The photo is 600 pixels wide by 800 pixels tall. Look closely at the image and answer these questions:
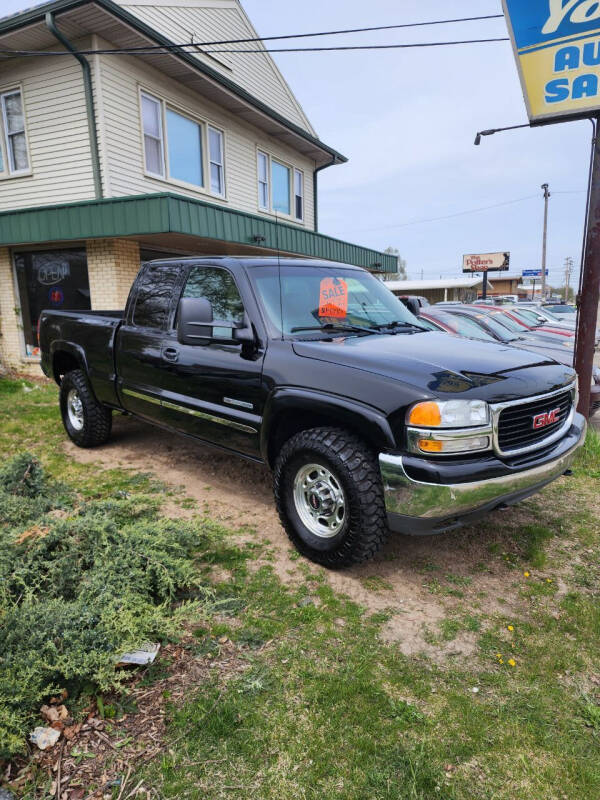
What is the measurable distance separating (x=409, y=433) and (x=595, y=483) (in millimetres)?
3187

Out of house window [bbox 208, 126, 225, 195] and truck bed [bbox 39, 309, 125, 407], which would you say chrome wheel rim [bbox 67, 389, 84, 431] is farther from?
house window [bbox 208, 126, 225, 195]

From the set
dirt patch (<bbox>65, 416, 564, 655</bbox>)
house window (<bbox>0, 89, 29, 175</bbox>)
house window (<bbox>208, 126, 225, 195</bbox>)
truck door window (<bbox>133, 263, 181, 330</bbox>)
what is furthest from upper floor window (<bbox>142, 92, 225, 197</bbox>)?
dirt patch (<bbox>65, 416, 564, 655</bbox>)

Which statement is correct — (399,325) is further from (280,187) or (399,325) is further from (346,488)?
(280,187)

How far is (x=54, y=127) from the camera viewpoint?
9.83m

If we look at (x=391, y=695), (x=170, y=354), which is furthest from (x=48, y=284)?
(x=391, y=695)

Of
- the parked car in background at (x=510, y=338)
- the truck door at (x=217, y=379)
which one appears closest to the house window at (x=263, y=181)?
the parked car in background at (x=510, y=338)

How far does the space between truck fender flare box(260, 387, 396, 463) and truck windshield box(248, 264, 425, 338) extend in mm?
571

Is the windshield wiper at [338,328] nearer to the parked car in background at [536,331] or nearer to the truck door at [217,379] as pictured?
the truck door at [217,379]

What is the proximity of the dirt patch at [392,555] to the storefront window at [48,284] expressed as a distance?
600 cm

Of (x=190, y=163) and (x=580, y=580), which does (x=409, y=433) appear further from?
(x=190, y=163)

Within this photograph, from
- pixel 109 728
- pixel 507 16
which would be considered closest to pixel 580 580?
pixel 109 728

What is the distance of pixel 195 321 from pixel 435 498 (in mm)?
1955

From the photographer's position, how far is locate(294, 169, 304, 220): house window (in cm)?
1627

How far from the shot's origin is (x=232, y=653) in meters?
2.54
